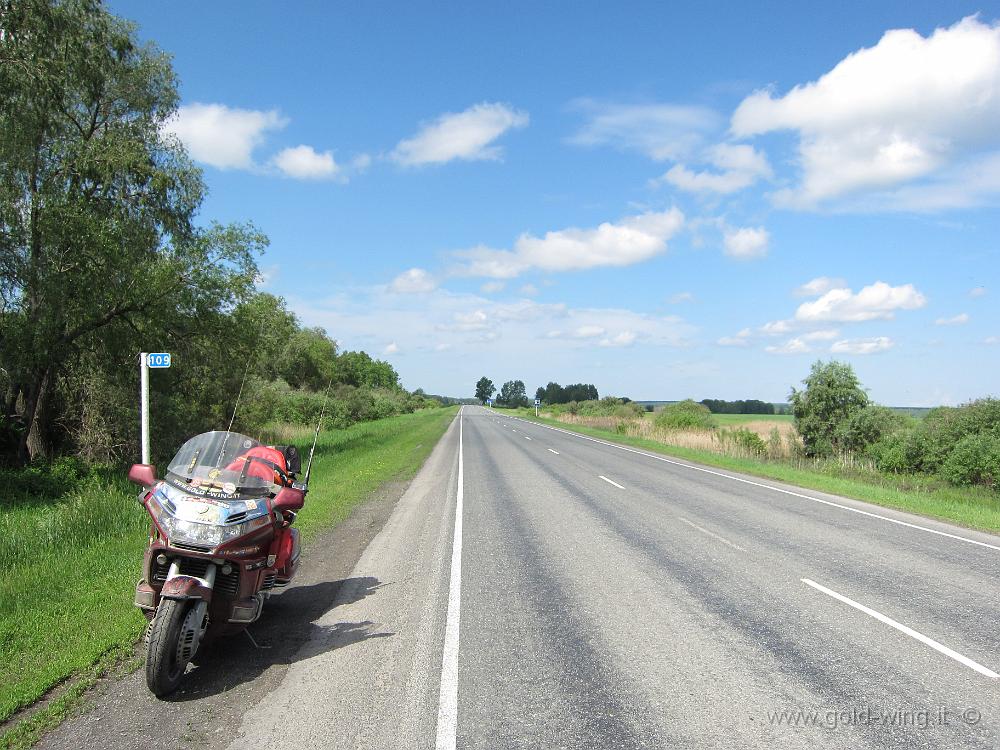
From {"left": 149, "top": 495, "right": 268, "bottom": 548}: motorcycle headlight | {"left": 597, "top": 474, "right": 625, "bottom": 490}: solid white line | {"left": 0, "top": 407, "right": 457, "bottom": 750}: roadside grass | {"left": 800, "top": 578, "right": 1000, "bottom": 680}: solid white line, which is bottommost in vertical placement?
{"left": 0, "top": 407, "right": 457, "bottom": 750}: roadside grass

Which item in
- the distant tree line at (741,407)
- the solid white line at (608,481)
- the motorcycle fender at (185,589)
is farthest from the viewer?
the distant tree line at (741,407)

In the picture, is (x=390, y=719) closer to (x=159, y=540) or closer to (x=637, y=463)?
(x=159, y=540)

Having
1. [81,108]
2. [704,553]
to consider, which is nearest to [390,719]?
[704,553]

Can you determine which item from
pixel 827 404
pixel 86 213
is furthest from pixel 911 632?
pixel 827 404

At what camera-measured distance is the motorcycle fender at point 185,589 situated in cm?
444

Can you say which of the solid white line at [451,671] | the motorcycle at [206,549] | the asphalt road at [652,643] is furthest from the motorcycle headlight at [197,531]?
the solid white line at [451,671]

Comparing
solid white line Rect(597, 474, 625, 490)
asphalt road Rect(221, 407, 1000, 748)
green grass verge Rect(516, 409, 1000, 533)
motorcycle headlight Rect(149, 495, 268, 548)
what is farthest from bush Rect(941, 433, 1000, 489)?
motorcycle headlight Rect(149, 495, 268, 548)

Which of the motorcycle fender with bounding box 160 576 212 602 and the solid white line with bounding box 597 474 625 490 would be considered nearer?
the motorcycle fender with bounding box 160 576 212 602

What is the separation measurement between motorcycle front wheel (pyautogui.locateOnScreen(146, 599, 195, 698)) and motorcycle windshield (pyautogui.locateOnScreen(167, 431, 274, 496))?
0.90 metres

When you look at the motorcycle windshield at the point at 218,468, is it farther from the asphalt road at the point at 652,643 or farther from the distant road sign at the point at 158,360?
the distant road sign at the point at 158,360

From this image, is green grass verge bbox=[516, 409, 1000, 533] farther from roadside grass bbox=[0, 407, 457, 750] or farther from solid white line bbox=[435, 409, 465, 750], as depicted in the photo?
roadside grass bbox=[0, 407, 457, 750]

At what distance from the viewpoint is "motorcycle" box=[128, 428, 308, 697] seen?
4.46 meters

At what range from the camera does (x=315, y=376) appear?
69.9m

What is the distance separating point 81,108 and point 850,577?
23.6m
